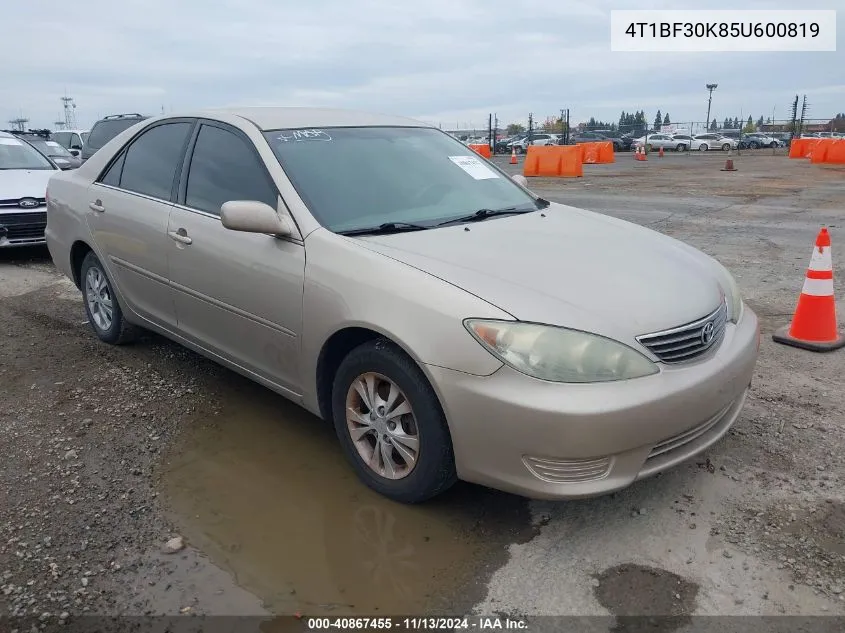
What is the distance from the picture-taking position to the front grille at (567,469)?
8.43 ft

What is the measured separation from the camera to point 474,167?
415 centimetres

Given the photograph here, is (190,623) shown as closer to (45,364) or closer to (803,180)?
(45,364)

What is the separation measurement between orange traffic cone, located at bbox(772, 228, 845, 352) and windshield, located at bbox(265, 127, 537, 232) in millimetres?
2108

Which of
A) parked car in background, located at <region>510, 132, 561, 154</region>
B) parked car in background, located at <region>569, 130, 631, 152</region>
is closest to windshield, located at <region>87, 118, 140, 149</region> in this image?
parked car in background, located at <region>510, 132, 561, 154</region>

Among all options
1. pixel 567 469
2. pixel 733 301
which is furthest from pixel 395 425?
pixel 733 301

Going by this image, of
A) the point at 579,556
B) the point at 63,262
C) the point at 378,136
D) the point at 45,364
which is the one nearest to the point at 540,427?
the point at 579,556

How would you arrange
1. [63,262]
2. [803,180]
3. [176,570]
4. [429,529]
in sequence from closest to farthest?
1. [176,570]
2. [429,529]
3. [63,262]
4. [803,180]

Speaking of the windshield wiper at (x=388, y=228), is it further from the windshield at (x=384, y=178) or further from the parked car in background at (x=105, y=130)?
the parked car in background at (x=105, y=130)

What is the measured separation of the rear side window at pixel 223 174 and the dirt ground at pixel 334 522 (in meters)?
1.19

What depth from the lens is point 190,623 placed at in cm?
239

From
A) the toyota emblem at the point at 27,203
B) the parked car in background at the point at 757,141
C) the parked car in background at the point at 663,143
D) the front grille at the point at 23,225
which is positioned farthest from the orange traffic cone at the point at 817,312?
the parked car in background at the point at 757,141

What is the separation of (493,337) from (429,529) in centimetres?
88

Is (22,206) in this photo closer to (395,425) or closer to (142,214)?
(142,214)

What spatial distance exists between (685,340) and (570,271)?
529 millimetres
